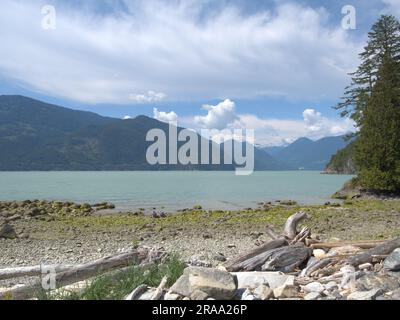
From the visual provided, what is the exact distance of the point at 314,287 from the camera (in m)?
7.59

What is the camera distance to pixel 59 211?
34844 millimetres

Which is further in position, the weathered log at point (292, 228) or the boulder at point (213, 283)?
the weathered log at point (292, 228)

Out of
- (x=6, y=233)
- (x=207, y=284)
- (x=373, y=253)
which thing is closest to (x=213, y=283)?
(x=207, y=284)

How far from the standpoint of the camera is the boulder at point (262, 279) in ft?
25.5

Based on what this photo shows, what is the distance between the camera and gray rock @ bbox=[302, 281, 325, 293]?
24.4ft

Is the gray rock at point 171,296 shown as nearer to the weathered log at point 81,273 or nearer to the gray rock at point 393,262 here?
the weathered log at point 81,273

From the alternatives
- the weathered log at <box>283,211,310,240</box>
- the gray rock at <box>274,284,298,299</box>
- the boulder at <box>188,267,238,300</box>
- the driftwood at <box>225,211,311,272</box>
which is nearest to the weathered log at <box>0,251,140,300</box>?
the driftwood at <box>225,211,311,272</box>

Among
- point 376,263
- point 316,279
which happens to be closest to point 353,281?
point 316,279

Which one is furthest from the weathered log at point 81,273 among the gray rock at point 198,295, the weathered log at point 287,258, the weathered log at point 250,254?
the weathered log at point 287,258

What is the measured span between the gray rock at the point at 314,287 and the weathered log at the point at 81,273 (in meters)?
3.71

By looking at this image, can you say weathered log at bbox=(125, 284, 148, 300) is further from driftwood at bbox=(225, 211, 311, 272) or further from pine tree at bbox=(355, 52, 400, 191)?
pine tree at bbox=(355, 52, 400, 191)

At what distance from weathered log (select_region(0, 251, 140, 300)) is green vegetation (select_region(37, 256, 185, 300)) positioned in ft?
1.98

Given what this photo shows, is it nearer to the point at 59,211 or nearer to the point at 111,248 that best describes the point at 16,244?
the point at 111,248
